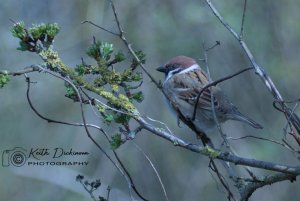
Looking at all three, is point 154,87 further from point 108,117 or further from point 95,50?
point 108,117

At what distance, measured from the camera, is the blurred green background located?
6023 mm

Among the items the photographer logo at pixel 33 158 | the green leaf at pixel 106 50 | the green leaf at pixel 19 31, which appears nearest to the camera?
the green leaf at pixel 19 31

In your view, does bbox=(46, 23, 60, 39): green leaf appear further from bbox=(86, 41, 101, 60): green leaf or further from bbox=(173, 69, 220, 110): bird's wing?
bbox=(173, 69, 220, 110): bird's wing

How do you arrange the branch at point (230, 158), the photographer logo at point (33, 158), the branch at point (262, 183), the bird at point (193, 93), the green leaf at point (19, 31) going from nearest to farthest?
1. the branch at point (230, 158)
2. the branch at point (262, 183)
3. the green leaf at point (19, 31)
4. the bird at point (193, 93)
5. the photographer logo at point (33, 158)

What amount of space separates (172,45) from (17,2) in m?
1.63

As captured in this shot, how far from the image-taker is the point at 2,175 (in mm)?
6469

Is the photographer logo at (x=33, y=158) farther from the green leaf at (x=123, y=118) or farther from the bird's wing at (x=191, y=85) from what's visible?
the green leaf at (x=123, y=118)

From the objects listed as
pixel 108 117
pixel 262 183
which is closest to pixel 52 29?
pixel 108 117

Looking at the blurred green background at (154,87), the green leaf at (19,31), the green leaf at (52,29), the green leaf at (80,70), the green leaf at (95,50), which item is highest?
the green leaf at (19,31)

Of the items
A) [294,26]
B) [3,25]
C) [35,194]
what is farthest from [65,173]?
[294,26]

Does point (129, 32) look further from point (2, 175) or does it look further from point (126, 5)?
point (2, 175)

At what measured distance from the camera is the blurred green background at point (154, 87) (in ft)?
19.8

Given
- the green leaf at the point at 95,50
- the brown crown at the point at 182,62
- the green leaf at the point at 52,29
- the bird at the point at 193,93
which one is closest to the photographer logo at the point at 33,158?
the bird at the point at 193,93

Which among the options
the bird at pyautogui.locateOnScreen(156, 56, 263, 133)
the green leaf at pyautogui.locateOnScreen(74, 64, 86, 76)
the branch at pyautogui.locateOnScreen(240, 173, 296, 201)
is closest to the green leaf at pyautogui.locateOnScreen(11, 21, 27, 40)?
the green leaf at pyautogui.locateOnScreen(74, 64, 86, 76)
